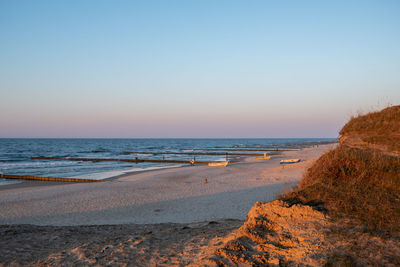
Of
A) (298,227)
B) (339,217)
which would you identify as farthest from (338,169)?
(298,227)

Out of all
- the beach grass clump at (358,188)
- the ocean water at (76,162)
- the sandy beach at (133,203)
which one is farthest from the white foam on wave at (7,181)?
the beach grass clump at (358,188)

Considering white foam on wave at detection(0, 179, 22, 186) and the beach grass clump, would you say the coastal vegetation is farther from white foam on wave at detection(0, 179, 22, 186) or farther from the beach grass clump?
white foam on wave at detection(0, 179, 22, 186)

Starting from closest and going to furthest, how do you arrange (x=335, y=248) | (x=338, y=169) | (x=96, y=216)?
1. (x=335, y=248)
2. (x=338, y=169)
3. (x=96, y=216)

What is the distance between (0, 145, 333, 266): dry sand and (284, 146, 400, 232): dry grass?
7.84 feet

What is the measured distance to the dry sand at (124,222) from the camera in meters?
5.64

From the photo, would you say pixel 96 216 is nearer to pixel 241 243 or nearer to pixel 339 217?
pixel 241 243

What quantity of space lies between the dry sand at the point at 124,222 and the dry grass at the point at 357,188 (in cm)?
239

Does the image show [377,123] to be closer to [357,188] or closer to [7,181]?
[357,188]

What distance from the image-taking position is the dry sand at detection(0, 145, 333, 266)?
5.64 metres

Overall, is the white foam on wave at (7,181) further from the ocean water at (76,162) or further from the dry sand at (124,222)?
the dry sand at (124,222)

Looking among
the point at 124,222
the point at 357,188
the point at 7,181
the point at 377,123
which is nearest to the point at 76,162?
the point at 7,181

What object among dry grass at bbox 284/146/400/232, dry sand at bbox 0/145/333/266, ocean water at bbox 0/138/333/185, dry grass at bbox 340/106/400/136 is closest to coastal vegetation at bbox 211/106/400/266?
dry grass at bbox 284/146/400/232

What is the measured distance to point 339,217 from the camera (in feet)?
17.7

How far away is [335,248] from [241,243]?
1.57 m
